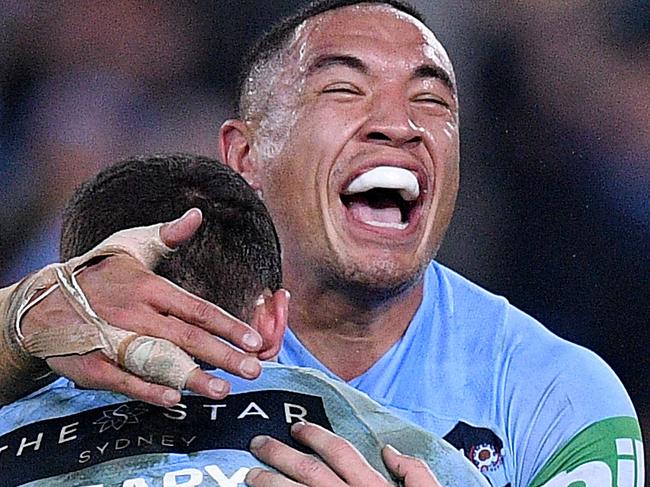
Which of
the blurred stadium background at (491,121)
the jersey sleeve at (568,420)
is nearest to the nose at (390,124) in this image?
the blurred stadium background at (491,121)

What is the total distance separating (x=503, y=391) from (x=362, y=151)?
29cm

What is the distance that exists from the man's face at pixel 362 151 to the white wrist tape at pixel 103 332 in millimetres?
358

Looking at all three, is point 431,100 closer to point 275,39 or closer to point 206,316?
point 275,39

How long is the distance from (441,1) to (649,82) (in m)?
0.25

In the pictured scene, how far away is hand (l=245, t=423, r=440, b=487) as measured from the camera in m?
0.66

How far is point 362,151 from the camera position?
3.51ft

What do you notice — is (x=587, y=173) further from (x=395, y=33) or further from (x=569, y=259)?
(x=395, y=33)

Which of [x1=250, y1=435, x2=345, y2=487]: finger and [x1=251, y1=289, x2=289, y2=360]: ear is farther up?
[x1=251, y1=289, x2=289, y2=360]: ear

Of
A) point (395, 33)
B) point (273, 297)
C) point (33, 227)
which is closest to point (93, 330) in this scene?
point (273, 297)

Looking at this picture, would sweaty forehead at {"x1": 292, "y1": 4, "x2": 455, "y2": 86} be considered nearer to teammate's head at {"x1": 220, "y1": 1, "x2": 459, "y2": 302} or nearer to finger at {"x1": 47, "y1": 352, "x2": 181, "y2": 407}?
teammate's head at {"x1": 220, "y1": 1, "x2": 459, "y2": 302}

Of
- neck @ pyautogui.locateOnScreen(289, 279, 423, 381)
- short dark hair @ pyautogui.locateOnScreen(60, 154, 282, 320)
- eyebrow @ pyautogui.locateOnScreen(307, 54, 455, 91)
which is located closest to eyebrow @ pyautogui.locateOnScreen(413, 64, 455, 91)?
eyebrow @ pyautogui.locateOnScreen(307, 54, 455, 91)

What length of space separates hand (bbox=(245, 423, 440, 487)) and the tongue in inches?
15.6

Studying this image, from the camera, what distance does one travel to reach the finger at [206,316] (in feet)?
2.28

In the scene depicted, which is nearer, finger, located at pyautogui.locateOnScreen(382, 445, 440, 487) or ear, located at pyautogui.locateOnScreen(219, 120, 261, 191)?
finger, located at pyautogui.locateOnScreen(382, 445, 440, 487)
